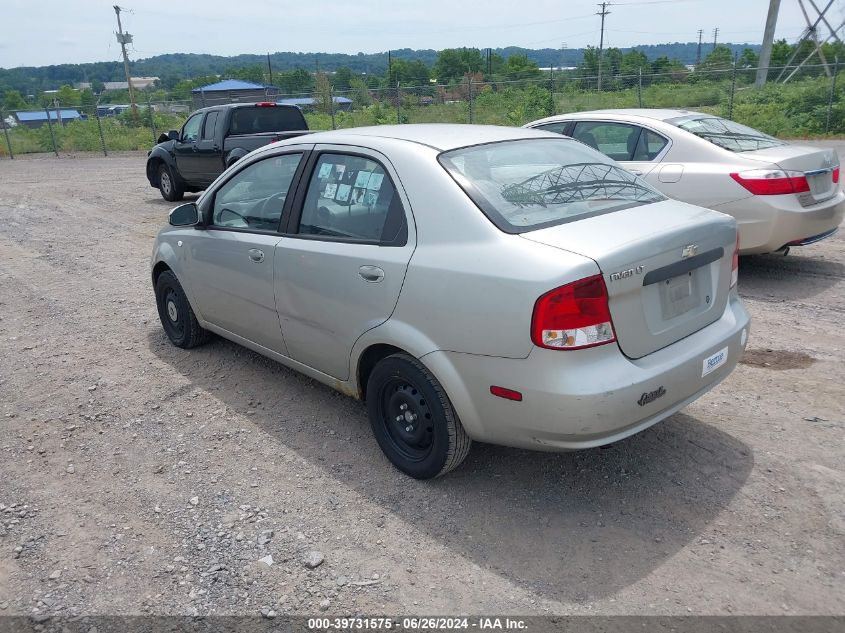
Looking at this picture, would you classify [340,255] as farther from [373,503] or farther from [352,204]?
[373,503]

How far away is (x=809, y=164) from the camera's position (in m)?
6.45

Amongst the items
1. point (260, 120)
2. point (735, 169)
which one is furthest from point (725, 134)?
point (260, 120)

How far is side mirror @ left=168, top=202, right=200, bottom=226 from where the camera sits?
4.98 m

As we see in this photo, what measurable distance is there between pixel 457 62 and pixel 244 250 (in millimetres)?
77279

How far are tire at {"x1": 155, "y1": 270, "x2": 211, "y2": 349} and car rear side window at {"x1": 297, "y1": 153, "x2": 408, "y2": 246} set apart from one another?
1.81 meters

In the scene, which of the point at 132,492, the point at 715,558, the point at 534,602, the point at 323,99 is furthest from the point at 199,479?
the point at 323,99

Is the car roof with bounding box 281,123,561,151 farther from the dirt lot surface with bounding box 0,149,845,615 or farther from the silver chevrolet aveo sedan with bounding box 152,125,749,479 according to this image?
the dirt lot surface with bounding box 0,149,845,615

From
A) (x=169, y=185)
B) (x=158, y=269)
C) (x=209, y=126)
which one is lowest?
(x=169, y=185)

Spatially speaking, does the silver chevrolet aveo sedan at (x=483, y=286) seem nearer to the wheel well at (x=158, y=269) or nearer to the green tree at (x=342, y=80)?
the wheel well at (x=158, y=269)

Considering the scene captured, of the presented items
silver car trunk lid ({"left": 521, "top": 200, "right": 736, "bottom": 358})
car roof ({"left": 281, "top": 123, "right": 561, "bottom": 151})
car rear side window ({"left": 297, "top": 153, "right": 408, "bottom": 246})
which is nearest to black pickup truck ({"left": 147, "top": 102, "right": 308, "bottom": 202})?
car roof ({"left": 281, "top": 123, "right": 561, "bottom": 151})

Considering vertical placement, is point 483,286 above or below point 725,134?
below

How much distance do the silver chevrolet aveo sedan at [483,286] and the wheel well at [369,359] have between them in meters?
0.01

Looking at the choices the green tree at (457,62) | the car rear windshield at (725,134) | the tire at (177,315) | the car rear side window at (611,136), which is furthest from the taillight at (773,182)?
the green tree at (457,62)

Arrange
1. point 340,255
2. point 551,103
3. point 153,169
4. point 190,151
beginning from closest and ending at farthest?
point 340,255 < point 190,151 < point 153,169 < point 551,103
